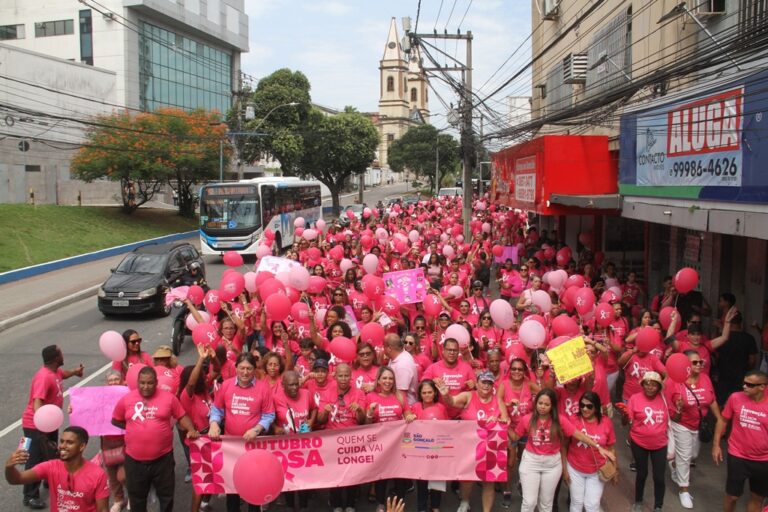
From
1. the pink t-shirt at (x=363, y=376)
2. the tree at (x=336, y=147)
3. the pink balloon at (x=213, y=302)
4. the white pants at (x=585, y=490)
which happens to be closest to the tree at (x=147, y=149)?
the tree at (x=336, y=147)

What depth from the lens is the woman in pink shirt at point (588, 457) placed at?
5.62 m

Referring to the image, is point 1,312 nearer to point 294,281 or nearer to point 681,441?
point 294,281

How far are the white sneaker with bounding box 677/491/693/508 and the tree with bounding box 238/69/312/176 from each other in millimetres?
44779

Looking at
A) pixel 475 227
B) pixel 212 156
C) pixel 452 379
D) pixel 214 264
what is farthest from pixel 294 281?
pixel 212 156

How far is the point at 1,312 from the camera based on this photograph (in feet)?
52.1

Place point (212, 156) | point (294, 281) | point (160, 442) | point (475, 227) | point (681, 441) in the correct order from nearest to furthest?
1. point (160, 442)
2. point (681, 441)
3. point (294, 281)
4. point (475, 227)
5. point (212, 156)

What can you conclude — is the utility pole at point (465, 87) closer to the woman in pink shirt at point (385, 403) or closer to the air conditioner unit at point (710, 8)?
the air conditioner unit at point (710, 8)

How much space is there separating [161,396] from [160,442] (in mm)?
360

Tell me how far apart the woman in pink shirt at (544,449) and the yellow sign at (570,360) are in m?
0.22

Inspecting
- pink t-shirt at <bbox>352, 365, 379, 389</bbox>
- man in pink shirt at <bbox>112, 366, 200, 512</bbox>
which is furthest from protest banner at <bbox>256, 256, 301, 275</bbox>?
man in pink shirt at <bbox>112, 366, 200, 512</bbox>

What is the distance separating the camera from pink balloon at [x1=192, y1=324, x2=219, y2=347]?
6.91 meters

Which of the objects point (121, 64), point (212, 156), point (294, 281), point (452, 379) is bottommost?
point (452, 379)

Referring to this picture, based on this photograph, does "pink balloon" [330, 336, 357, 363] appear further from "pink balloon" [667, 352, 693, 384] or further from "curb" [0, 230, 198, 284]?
"curb" [0, 230, 198, 284]

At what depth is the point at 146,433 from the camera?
18.1 feet
